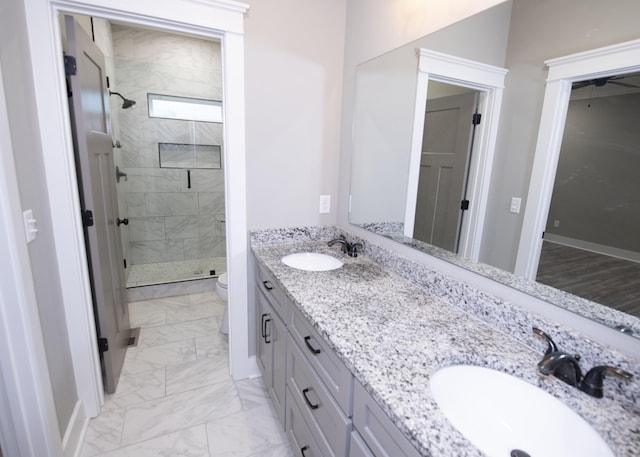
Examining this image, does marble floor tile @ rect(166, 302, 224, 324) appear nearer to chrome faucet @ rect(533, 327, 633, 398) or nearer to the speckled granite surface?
the speckled granite surface

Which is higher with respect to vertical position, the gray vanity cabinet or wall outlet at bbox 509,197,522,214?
wall outlet at bbox 509,197,522,214

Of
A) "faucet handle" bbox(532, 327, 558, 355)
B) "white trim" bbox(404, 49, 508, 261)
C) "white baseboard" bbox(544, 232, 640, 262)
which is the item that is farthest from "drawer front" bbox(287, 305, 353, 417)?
"white baseboard" bbox(544, 232, 640, 262)

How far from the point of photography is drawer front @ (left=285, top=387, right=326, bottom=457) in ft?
3.98

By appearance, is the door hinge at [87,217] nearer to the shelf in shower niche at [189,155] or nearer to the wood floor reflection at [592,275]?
the wood floor reflection at [592,275]

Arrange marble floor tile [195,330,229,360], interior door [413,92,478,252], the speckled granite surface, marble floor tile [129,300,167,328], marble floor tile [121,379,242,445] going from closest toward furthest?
the speckled granite surface → interior door [413,92,478,252] → marble floor tile [121,379,242,445] → marble floor tile [195,330,229,360] → marble floor tile [129,300,167,328]

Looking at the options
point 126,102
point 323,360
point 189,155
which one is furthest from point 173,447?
point 126,102

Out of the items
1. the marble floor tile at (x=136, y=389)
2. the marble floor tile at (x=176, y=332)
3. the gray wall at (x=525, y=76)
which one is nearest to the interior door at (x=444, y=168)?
the gray wall at (x=525, y=76)

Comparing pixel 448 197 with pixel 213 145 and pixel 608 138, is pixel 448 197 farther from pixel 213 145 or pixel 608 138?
pixel 213 145

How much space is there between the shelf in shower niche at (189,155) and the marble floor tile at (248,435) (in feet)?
9.48

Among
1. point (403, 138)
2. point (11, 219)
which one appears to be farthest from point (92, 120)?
point (403, 138)

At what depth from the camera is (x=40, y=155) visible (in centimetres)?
142

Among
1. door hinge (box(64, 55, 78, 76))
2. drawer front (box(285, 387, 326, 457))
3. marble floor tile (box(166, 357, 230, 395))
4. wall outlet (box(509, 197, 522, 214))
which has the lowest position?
marble floor tile (box(166, 357, 230, 395))

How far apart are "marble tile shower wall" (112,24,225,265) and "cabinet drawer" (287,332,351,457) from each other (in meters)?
2.88

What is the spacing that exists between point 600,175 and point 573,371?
0.57 meters
